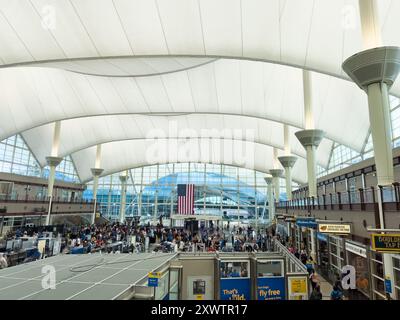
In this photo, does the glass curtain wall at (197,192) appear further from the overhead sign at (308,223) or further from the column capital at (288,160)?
the overhead sign at (308,223)

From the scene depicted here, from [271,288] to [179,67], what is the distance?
1640 centimetres

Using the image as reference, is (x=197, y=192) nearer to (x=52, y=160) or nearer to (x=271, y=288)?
(x=52, y=160)

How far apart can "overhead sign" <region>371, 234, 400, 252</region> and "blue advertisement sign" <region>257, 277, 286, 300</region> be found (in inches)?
142

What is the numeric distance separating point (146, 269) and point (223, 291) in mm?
3772

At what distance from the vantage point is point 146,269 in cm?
717

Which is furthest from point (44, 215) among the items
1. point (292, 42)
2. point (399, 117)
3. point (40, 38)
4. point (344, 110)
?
point (399, 117)

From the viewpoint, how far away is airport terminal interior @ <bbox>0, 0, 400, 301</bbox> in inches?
325

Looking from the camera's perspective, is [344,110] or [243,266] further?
[344,110]

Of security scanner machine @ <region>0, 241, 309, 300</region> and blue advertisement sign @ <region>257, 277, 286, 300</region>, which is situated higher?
security scanner machine @ <region>0, 241, 309, 300</region>

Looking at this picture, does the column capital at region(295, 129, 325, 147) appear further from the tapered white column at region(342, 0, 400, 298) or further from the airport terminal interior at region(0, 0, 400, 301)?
the tapered white column at region(342, 0, 400, 298)

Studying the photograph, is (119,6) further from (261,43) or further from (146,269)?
(146,269)

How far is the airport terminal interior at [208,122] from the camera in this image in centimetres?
826

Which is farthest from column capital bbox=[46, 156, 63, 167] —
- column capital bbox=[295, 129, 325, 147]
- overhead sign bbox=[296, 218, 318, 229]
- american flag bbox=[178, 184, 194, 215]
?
overhead sign bbox=[296, 218, 318, 229]

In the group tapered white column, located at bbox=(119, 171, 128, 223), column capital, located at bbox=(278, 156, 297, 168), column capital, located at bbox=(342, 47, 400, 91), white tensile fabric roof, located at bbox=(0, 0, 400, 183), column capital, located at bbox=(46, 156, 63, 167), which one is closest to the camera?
column capital, located at bbox=(342, 47, 400, 91)
